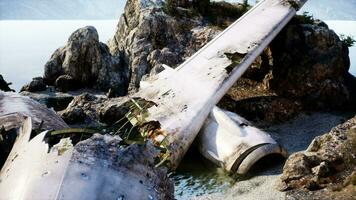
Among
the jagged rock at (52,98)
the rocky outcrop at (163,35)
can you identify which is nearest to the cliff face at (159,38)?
the rocky outcrop at (163,35)

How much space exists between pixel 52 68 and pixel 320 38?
17.7 m

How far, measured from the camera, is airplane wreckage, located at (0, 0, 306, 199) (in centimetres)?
695

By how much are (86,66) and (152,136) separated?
15.6 metres

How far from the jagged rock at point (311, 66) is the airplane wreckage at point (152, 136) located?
1.12 m

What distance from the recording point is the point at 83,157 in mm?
7293

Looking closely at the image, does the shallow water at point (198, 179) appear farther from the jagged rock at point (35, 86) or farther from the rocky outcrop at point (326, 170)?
the jagged rock at point (35, 86)

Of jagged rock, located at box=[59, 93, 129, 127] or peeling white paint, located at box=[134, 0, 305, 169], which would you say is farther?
jagged rock, located at box=[59, 93, 129, 127]

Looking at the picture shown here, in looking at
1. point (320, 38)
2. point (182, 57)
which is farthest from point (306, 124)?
point (182, 57)

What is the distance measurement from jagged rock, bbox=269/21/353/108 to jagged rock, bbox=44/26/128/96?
10.2m

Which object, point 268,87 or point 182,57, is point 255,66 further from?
point 182,57

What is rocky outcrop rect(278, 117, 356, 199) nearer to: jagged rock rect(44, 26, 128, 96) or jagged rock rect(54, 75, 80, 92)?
jagged rock rect(44, 26, 128, 96)

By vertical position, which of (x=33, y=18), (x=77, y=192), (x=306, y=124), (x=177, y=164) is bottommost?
(x=33, y=18)

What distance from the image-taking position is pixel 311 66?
1923 centimetres

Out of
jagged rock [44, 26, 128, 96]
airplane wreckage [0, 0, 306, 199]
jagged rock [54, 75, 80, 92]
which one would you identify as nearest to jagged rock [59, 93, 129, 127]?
airplane wreckage [0, 0, 306, 199]
